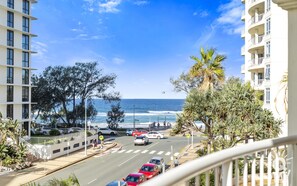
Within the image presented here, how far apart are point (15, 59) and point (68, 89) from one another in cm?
1696

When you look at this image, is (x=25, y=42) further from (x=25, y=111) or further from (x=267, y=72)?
(x=267, y=72)

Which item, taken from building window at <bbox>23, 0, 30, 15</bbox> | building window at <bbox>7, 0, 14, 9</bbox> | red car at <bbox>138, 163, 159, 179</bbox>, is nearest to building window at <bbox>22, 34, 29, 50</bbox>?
building window at <bbox>23, 0, 30, 15</bbox>

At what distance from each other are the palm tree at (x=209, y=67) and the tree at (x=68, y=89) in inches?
1252

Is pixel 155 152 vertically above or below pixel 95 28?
below

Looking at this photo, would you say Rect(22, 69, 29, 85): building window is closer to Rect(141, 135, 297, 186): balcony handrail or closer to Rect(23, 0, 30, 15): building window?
Rect(23, 0, 30, 15): building window

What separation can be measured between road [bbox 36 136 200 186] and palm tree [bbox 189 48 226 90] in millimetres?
8620

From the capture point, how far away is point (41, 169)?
75.6ft

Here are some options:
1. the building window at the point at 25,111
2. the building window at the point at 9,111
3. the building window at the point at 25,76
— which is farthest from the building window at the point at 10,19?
the building window at the point at 25,111

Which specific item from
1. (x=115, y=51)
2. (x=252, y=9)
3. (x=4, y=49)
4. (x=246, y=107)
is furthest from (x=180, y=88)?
(x=115, y=51)

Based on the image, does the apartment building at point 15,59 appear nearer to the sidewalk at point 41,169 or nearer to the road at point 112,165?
the sidewalk at point 41,169

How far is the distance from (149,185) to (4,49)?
35056 mm

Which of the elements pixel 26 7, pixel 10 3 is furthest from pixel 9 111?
pixel 26 7

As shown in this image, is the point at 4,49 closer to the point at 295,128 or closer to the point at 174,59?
the point at 295,128

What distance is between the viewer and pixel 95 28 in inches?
5266
